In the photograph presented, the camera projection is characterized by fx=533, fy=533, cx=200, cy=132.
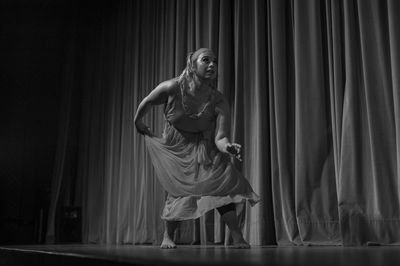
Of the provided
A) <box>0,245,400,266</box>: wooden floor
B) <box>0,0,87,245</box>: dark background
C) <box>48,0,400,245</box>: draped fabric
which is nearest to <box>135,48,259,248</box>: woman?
<box>0,245,400,266</box>: wooden floor

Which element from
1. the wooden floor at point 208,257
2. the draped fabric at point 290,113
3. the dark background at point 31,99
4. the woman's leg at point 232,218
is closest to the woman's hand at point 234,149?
the woman's leg at point 232,218

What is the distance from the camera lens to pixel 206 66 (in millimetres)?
2471

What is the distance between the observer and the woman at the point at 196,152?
7.83ft

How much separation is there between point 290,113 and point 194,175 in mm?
1201

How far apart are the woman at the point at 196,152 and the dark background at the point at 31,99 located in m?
3.69

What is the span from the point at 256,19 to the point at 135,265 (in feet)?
9.14

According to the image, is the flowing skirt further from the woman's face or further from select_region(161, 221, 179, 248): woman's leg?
the woman's face

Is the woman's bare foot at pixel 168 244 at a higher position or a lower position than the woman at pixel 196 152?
lower

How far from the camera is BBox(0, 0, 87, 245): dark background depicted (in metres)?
5.84

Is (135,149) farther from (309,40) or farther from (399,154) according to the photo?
(399,154)

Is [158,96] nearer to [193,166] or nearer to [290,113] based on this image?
[193,166]

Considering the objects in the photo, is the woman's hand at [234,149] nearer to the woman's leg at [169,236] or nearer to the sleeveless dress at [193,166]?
the sleeveless dress at [193,166]

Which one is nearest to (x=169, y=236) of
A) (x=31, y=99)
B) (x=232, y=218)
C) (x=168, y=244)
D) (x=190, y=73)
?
(x=168, y=244)

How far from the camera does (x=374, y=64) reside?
2.90 metres
